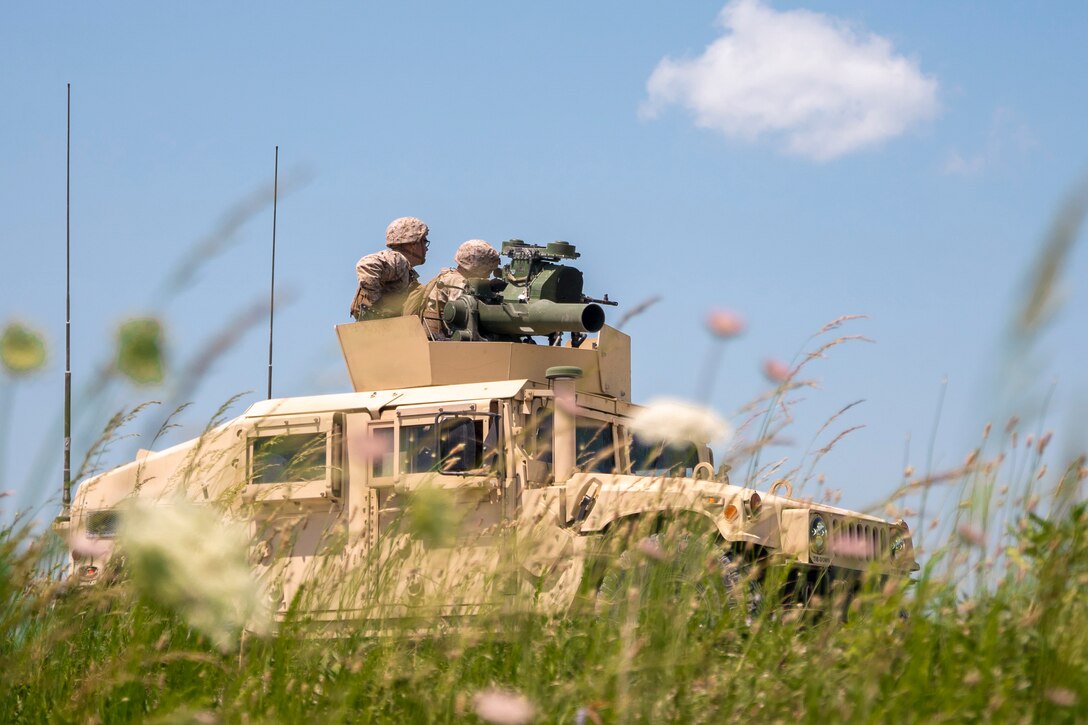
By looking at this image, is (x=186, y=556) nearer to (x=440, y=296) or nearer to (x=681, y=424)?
(x=681, y=424)

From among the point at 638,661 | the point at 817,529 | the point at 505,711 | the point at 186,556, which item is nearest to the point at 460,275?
the point at 817,529

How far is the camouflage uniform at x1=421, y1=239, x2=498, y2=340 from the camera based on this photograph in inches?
320

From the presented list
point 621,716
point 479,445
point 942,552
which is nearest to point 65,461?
point 621,716

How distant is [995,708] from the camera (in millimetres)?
2301

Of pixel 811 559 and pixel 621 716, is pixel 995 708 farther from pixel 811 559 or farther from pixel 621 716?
pixel 811 559

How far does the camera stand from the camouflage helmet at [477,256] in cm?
821

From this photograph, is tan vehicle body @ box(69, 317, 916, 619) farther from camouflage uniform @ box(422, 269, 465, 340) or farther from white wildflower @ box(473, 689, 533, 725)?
white wildflower @ box(473, 689, 533, 725)

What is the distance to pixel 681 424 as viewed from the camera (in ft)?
11.7

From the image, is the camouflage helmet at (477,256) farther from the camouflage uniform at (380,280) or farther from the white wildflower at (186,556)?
the white wildflower at (186,556)

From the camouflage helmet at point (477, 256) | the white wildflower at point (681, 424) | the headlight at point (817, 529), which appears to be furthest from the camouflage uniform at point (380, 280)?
the white wildflower at point (681, 424)

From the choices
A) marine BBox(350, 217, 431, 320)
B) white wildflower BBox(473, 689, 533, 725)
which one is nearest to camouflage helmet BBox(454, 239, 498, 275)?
marine BBox(350, 217, 431, 320)

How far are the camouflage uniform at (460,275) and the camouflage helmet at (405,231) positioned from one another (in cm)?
30

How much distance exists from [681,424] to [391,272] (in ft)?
15.7

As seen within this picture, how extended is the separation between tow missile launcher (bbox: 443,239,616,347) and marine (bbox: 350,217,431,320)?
42cm
